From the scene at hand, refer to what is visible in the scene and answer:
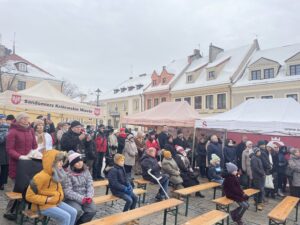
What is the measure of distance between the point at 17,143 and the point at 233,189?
462cm

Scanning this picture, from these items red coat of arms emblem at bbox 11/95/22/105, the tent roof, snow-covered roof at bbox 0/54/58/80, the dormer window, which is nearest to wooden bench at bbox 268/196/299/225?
the tent roof

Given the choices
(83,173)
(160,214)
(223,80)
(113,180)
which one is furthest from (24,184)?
(223,80)

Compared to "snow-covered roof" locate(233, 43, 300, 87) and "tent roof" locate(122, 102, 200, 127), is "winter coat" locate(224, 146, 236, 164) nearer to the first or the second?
"tent roof" locate(122, 102, 200, 127)

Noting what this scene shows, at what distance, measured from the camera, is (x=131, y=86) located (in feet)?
144

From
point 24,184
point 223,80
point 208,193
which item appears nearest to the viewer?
point 24,184

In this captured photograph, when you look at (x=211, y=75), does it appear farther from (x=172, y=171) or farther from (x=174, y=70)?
(x=172, y=171)

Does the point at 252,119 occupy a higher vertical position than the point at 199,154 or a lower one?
higher

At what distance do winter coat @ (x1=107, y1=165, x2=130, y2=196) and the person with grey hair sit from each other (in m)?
5.39

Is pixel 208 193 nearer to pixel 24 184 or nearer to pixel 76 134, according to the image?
pixel 76 134

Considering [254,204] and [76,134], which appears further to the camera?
[254,204]

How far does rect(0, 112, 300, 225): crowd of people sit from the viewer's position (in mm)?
4438

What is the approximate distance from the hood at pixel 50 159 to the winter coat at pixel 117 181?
1.67 m

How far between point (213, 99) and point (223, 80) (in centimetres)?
217

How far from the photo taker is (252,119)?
10797 millimetres
